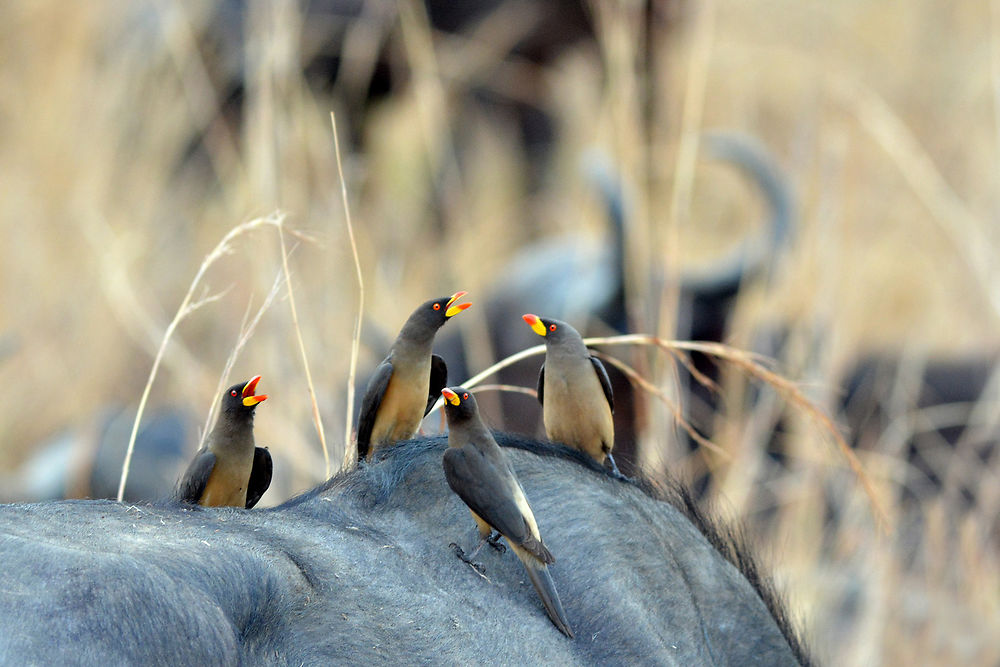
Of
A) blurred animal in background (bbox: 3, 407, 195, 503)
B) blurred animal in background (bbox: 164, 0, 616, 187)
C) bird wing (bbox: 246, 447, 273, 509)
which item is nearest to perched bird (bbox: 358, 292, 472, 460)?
bird wing (bbox: 246, 447, 273, 509)

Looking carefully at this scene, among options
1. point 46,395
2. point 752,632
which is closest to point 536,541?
point 752,632

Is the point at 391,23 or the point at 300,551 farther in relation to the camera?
the point at 391,23

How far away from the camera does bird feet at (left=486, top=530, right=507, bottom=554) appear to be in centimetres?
116

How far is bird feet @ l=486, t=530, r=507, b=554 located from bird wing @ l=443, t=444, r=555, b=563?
0.05 meters

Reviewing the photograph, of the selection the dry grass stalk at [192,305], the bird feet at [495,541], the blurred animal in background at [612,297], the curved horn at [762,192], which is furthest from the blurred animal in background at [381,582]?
the curved horn at [762,192]

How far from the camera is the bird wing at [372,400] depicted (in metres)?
1.37

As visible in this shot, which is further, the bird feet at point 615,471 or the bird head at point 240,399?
the bird feet at point 615,471

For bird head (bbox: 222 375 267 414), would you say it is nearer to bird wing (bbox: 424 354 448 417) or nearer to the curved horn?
bird wing (bbox: 424 354 448 417)

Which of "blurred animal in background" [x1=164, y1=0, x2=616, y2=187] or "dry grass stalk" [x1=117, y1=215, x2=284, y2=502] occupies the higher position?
"blurred animal in background" [x1=164, y1=0, x2=616, y2=187]

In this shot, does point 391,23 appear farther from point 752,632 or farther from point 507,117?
point 752,632

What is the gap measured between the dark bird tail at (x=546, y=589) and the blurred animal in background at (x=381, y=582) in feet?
0.04

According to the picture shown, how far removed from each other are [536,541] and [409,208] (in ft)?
20.7

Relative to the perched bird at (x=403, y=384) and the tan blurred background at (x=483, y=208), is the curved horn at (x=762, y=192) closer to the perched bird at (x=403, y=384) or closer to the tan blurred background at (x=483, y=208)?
the tan blurred background at (x=483, y=208)

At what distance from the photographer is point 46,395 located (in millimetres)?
4988
